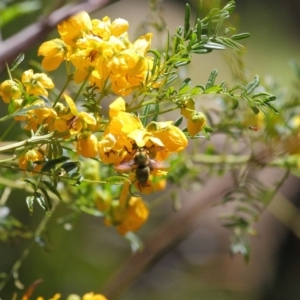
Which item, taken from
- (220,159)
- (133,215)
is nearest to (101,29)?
(133,215)

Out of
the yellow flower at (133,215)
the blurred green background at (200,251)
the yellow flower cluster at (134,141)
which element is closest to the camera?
the yellow flower cluster at (134,141)

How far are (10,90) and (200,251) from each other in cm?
211

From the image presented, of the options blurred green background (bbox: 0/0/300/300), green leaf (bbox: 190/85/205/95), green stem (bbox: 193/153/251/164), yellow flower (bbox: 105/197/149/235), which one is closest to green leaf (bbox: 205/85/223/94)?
green leaf (bbox: 190/85/205/95)

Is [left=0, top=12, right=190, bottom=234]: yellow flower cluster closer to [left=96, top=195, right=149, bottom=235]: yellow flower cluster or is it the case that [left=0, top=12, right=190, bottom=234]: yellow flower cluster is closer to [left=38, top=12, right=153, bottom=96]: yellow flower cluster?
Answer: [left=38, top=12, right=153, bottom=96]: yellow flower cluster

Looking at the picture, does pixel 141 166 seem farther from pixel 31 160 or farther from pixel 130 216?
pixel 130 216

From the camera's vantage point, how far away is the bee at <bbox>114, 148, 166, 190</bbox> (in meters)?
0.49

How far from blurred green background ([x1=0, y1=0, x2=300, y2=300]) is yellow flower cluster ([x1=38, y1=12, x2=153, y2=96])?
1056 mm

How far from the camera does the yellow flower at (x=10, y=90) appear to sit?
20.1 inches

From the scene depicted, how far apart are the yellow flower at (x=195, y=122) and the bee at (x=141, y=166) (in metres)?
0.04

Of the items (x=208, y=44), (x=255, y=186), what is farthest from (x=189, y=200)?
(x=208, y=44)

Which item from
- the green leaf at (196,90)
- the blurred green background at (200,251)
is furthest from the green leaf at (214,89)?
the blurred green background at (200,251)

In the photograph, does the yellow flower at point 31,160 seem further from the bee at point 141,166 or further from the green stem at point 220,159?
the green stem at point 220,159

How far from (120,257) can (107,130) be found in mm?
1534

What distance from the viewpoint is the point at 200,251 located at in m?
2.56
